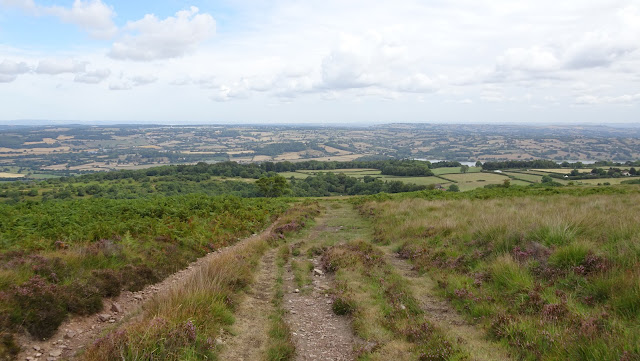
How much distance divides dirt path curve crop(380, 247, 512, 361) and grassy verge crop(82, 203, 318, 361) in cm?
444

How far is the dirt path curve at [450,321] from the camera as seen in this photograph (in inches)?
223

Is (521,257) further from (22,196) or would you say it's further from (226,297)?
(22,196)

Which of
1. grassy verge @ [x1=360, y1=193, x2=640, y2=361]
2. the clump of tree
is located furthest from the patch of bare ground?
the clump of tree

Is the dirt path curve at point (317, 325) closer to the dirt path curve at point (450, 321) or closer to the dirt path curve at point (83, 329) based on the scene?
the dirt path curve at point (450, 321)

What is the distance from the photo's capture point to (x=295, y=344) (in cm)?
683

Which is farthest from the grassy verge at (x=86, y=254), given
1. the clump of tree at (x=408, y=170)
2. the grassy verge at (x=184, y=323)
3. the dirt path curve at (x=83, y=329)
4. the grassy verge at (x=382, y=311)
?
the clump of tree at (x=408, y=170)

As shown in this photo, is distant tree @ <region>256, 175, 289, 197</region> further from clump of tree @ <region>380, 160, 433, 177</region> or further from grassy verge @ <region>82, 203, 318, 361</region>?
grassy verge @ <region>82, 203, 318, 361</region>

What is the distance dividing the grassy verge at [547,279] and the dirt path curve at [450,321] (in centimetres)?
23

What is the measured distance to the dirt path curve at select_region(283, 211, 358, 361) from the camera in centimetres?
656

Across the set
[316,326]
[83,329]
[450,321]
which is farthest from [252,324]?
[450,321]

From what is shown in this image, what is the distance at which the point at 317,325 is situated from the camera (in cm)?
780

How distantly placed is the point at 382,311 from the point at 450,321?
1480 mm

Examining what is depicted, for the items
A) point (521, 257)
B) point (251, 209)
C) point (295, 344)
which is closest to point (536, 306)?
point (521, 257)

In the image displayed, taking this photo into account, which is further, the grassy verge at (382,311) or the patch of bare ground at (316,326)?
the patch of bare ground at (316,326)
